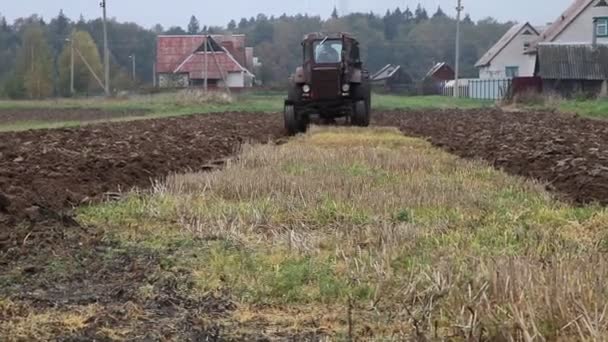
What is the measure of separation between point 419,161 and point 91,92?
69577 mm

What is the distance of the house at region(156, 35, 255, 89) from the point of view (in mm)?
76500

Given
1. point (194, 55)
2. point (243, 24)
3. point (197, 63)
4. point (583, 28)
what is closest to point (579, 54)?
point (583, 28)

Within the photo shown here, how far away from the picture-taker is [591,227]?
6938mm

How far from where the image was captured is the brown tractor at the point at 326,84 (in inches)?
869

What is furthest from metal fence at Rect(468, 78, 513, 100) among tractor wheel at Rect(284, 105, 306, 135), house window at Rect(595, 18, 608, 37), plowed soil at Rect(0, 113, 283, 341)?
plowed soil at Rect(0, 113, 283, 341)

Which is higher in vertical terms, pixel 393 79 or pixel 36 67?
pixel 36 67

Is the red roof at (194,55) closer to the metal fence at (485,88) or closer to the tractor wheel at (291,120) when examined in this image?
the metal fence at (485,88)

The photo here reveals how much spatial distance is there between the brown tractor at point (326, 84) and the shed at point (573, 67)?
28.7 meters

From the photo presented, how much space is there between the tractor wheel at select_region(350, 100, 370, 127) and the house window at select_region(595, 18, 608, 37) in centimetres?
3593

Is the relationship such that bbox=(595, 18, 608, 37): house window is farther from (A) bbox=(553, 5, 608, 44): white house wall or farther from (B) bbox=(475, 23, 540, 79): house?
(B) bbox=(475, 23, 540, 79): house

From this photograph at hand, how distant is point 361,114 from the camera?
2250 cm

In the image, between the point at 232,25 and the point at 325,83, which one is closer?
the point at 325,83

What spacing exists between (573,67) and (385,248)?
46626 millimetres

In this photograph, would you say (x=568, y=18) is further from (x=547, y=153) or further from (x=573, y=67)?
(x=547, y=153)
